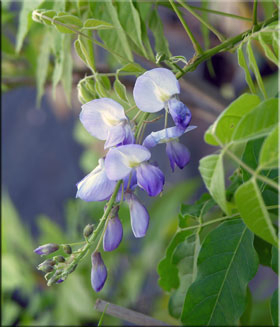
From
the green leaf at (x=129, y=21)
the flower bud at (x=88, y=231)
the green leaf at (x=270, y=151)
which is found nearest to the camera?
the green leaf at (x=270, y=151)

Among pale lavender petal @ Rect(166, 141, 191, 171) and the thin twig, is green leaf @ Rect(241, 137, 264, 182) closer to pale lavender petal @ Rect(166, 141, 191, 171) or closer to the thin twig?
pale lavender petal @ Rect(166, 141, 191, 171)

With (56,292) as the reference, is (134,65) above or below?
above

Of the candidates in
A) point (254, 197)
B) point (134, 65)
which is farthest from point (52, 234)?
point (254, 197)

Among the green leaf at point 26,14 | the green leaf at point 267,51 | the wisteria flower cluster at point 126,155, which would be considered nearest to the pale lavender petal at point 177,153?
the wisteria flower cluster at point 126,155

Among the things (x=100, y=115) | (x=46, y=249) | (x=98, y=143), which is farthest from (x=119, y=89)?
(x=98, y=143)

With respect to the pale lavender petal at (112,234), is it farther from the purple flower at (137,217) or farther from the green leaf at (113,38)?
the green leaf at (113,38)

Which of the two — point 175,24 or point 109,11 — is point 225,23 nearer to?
point 175,24

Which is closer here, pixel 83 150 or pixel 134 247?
pixel 134 247
